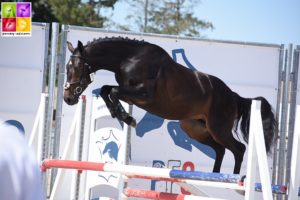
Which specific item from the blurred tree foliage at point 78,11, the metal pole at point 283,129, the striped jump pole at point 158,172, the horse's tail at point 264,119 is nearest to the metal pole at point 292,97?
the metal pole at point 283,129

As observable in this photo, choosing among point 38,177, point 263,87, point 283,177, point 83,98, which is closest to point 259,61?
point 263,87

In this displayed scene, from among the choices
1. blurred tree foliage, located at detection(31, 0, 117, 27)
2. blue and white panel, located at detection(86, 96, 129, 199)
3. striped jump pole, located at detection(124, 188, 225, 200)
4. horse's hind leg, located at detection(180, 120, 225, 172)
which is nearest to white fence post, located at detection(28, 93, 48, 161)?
blue and white panel, located at detection(86, 96, 129, 199)

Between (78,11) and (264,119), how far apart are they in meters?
23.1

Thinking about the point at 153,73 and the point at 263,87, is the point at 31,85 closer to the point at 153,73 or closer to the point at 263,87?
the point at 153,73

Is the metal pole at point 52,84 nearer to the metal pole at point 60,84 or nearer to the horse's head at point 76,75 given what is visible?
the metal pole at point 60,84

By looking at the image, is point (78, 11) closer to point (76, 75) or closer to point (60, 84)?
point (60, 84)

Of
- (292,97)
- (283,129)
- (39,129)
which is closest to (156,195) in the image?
(39,129)

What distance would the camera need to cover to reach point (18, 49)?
6.25 metres

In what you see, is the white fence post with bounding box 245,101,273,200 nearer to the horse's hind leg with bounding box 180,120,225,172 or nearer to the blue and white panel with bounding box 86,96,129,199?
the horse's hind leg with bounding box 180,120,225,172

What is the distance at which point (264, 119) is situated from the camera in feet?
18.0

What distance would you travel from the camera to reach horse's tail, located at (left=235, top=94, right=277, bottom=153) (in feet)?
17.7

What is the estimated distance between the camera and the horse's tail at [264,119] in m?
5.40

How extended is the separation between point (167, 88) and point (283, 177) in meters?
2.30

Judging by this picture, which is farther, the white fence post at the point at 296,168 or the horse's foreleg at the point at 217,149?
the horse's foreleg at the point at 217,149
